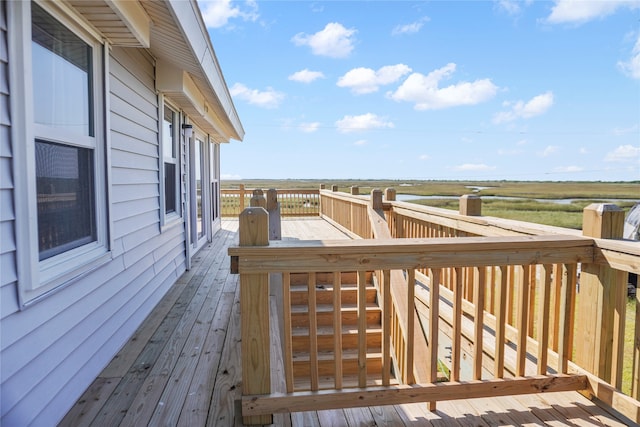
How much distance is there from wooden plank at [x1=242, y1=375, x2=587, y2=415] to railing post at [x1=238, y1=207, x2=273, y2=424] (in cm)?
9

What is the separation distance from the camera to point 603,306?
1.88 m

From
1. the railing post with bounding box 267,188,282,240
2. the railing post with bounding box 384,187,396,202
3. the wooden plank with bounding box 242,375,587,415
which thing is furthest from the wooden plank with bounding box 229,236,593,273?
the railing post with bounding box 384,187,396,202

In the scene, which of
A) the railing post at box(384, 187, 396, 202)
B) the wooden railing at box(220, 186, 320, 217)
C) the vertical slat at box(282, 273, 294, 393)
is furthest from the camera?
the wooden railing at box(220, 186, 320, 217)

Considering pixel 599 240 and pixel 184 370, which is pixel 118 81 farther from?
pixel 599 240

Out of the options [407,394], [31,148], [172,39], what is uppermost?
[172,39]

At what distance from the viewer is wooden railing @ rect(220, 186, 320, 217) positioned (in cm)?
1209

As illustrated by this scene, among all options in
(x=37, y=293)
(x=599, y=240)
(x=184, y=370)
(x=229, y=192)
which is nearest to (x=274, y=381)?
(x=184, y=370)

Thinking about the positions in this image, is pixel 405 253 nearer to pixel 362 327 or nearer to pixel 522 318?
pixel 362 327

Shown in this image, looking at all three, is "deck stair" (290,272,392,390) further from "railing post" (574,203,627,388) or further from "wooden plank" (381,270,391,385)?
"railing post" (574,203,627,388)

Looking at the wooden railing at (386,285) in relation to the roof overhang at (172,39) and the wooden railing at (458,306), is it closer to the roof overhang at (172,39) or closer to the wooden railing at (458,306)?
the wooden railing at (458,306)

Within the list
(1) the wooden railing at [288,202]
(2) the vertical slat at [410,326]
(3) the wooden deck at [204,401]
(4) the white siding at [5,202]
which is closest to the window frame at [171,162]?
(3) the wooden deck at [204,401]

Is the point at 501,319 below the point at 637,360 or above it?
above

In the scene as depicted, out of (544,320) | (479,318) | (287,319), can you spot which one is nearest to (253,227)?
(287,319)

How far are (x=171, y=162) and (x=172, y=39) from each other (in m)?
1.93
